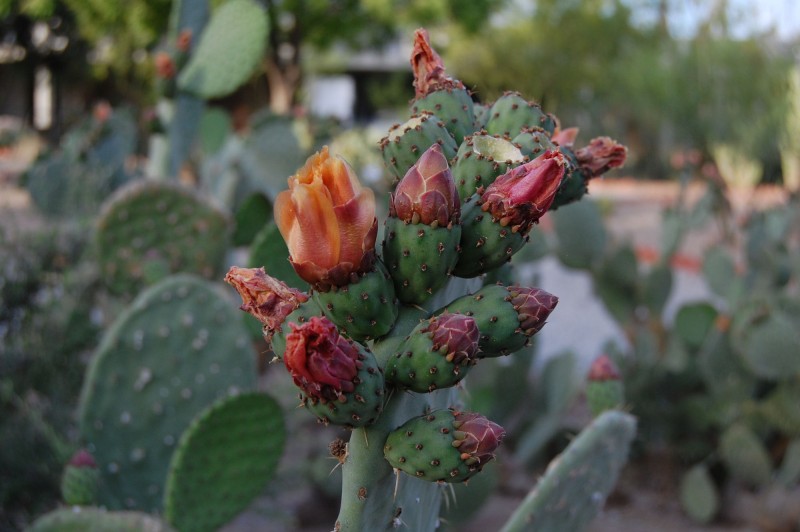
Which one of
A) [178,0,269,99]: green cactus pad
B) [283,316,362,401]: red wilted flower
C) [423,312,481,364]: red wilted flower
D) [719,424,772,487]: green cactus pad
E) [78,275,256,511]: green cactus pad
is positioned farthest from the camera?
[719,424,772,487]: green cactus pad

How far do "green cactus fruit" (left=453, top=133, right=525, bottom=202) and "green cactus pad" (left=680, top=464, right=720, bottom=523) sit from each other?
360cm

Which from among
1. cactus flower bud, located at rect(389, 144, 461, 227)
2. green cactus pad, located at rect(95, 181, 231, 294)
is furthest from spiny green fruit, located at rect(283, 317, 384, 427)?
green cactus pad, located at rect(95, 181, 231, 294)

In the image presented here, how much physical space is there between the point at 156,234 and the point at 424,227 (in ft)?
9.36

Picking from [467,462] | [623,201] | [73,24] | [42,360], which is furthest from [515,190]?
[73,24]

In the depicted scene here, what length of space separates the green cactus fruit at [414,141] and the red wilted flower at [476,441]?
0.48m

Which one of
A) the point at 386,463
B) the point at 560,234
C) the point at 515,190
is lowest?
the point at 560,234

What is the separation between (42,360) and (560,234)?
2.70 meters

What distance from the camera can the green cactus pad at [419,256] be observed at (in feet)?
4.21

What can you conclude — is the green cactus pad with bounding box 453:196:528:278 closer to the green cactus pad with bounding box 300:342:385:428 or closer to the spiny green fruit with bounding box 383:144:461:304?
the spiny green fruit with bounding box 383:144:461:304

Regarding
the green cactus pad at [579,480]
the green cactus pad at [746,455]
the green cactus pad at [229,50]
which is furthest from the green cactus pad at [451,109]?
the green cactus pad at [746,455]

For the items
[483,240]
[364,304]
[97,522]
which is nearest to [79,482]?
[97,522]

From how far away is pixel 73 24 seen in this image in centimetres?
2398

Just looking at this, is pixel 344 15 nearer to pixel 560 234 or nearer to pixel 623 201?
pixel 623 201

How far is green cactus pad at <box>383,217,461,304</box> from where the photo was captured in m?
1.28
